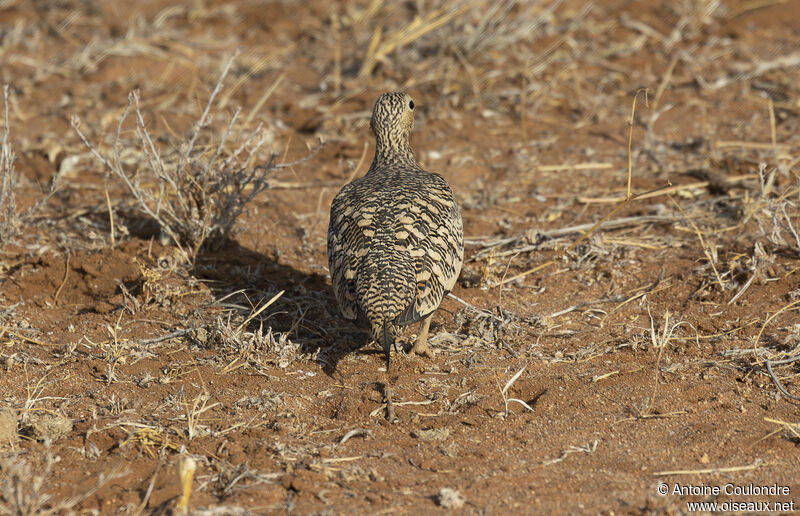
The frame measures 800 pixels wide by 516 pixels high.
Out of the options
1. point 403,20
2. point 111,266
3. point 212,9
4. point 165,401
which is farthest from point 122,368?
point 212,9

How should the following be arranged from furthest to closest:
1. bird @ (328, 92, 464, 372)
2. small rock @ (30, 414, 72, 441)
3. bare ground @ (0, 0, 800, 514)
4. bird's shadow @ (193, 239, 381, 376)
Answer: bird's shadow @ (193, 239, 381, 376), bird @ (328, 92, 464, 372), small rock @ (30, 414, 72, 441), bare ground @ (0, 0, 800, 514)

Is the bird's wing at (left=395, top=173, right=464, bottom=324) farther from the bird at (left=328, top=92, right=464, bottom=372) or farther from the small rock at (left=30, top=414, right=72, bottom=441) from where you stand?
the small rock at (left=30, top=414, right=72, bottom=441)

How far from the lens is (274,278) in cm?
610

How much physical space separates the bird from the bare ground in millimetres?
489

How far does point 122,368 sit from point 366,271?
157 centimetres

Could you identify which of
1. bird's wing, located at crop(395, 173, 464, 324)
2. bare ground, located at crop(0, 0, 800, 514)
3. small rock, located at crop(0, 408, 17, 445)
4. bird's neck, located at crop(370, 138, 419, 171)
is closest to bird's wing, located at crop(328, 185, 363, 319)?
bird's wing, located at crop(395, 173, 464, 324)

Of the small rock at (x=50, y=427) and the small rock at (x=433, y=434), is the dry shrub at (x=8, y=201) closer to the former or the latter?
the small rock at (x=50, y=427)

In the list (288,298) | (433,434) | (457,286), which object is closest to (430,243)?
(433,434)

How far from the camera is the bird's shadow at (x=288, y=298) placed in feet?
17.6

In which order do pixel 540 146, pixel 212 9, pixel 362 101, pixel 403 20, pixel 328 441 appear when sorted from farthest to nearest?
pixel 212 9, pixel 403 20, pixel 362 101, pixel 540 146, pixel 328 441

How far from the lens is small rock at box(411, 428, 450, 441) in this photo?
169 inches

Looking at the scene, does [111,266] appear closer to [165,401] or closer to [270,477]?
[165,401]

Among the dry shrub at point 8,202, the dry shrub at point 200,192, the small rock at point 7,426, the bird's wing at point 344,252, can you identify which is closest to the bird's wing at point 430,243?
the bird's wing at point 344,252

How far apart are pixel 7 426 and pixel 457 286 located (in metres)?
3.05
